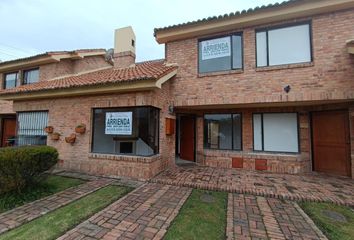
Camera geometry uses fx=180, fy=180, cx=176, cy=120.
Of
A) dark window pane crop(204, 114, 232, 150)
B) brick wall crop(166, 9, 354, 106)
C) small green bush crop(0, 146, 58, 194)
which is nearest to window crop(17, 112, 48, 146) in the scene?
small green bush crop(0, 146, 58, 194)

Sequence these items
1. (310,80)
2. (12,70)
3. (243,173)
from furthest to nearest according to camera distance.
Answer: (12,70) < (243,173) < (310,80)

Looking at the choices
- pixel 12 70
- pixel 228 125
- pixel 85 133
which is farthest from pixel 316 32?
pixel 12 70

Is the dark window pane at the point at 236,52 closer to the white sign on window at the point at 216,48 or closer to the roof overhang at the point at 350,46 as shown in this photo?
the white sign on window at the point at 216,48

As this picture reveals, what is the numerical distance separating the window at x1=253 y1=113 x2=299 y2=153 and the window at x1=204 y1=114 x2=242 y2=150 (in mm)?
843

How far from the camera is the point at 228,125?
30.9 feet

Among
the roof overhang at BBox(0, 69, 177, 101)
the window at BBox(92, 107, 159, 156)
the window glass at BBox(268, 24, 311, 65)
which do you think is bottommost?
the window at BBox(92, 107, 159, 156)

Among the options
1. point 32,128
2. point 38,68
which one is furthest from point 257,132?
point 38,68

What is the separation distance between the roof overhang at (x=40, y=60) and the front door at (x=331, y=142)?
1488 centimetres

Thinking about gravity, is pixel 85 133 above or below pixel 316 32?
below

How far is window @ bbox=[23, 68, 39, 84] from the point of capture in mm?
13281

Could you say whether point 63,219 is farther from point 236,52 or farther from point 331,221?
point 236,52

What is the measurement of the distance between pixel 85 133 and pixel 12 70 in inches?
444

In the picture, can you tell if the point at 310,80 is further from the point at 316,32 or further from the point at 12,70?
the point at 12,70

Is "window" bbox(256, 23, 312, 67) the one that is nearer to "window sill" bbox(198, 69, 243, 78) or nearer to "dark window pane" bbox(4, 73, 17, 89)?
"window sill" bbox(198, 69, 243, 78)
